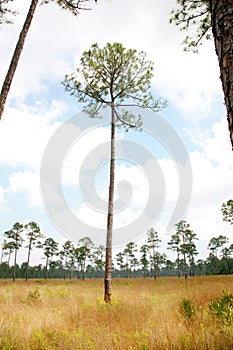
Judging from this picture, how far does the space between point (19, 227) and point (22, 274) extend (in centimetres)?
4877

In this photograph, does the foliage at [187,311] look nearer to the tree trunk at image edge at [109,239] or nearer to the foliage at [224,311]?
the foliage at [224,311]

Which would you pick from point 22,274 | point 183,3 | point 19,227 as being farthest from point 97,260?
point 183,3

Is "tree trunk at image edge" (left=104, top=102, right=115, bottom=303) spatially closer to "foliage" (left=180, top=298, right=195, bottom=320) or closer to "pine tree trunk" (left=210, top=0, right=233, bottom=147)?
"foliage" (left=180, top=298, right=195, bottom=320)

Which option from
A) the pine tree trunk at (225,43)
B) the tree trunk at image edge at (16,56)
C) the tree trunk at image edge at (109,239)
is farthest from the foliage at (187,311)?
the tree trunk at image edge at (16,56)

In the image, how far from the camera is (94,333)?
463cm

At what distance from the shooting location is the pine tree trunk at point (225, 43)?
1545 mm

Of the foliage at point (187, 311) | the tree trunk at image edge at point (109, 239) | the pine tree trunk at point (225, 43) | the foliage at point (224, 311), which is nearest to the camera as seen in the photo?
the pine tree trunk at point (225, 43)

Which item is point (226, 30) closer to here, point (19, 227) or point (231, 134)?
point (231, 134)

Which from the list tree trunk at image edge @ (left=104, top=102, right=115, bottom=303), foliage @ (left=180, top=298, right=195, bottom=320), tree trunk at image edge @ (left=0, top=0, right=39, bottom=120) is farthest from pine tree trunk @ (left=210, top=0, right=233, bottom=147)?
tree trunk at image edge @ (left=104, top=102, right=115, bottom=303)

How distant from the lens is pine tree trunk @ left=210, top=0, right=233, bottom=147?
155 cm

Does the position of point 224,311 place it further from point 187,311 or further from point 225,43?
point 225,43

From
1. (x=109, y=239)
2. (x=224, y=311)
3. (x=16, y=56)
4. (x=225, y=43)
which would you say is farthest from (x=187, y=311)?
(x=16, y=56)

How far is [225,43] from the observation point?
1.62m

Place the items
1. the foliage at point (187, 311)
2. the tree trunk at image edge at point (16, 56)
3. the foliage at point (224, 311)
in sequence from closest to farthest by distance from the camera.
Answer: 1. the foliage at point (224, 311)
2. the foliage at point (187, 311)
3. the tree trunk at image edge at point (16, 56)
